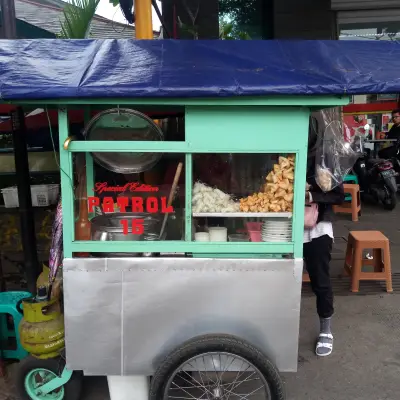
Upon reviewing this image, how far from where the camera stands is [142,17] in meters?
3.62

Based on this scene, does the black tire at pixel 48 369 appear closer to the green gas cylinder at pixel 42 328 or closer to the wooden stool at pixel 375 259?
the green gas cylinder at pixel 42 328

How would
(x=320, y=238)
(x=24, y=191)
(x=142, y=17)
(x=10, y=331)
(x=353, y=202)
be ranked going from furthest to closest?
1. (x=353, y=202)
2. (x=142, y=17)
3. (x=24, y=191)
4. (x=10, y=331)
5. (x=320, y=238)

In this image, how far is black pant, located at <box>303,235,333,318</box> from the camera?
3146 millimetres

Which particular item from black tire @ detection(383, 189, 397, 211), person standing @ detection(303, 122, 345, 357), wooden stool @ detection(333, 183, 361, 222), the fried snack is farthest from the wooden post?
black tire @ detection(383, 189, 397, 211)

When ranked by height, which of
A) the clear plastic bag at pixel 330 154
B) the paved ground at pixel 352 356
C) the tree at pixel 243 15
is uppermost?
the tree at pixel 243 15

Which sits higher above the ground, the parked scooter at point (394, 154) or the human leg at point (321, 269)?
the parked scooter at point (394, 154)

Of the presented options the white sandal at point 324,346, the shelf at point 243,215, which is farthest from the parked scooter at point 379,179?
the shelf at point 243,215

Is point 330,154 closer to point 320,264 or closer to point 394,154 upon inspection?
point 320,264

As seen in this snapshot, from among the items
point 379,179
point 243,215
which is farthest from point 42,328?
point 379,179

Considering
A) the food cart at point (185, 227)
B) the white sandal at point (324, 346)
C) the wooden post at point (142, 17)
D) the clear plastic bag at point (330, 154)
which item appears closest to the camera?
the food cart at point (185, 227)

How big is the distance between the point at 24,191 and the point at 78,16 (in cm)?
239

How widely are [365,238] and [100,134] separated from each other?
308 cm

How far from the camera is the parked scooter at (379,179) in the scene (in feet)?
25.3

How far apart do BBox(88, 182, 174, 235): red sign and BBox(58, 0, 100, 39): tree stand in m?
2.91
